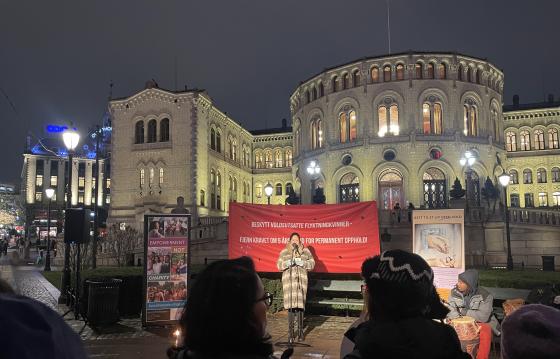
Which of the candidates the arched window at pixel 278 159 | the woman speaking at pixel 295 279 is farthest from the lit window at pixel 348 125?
the woman speaking at pixel 295 279

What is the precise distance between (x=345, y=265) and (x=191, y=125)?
3460 centimetres

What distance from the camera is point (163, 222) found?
12.3m

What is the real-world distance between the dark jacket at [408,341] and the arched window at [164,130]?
45.0m

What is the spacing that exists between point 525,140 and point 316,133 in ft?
77.3

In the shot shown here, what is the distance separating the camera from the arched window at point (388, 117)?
41.9 m

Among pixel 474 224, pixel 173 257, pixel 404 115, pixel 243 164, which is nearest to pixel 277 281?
pixel 173 257

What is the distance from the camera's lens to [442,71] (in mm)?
41875

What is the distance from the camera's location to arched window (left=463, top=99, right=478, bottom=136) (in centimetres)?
4188

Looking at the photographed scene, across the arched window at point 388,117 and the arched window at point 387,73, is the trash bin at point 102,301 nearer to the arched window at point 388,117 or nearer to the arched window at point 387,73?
the arched window at point 388,117

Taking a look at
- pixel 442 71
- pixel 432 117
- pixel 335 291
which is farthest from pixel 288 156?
pixel 335 291

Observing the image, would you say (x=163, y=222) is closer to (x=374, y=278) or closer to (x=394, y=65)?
(x=374, y=278)

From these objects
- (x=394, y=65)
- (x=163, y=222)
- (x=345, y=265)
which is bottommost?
(x=345, y=265)

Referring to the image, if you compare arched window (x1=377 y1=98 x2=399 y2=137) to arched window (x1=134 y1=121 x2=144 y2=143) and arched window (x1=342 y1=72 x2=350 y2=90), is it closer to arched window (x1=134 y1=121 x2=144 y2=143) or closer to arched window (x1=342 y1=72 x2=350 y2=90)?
arched window (x1=342 y1=72 x2=350 y2=90)

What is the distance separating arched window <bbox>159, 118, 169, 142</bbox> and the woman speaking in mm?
37420
